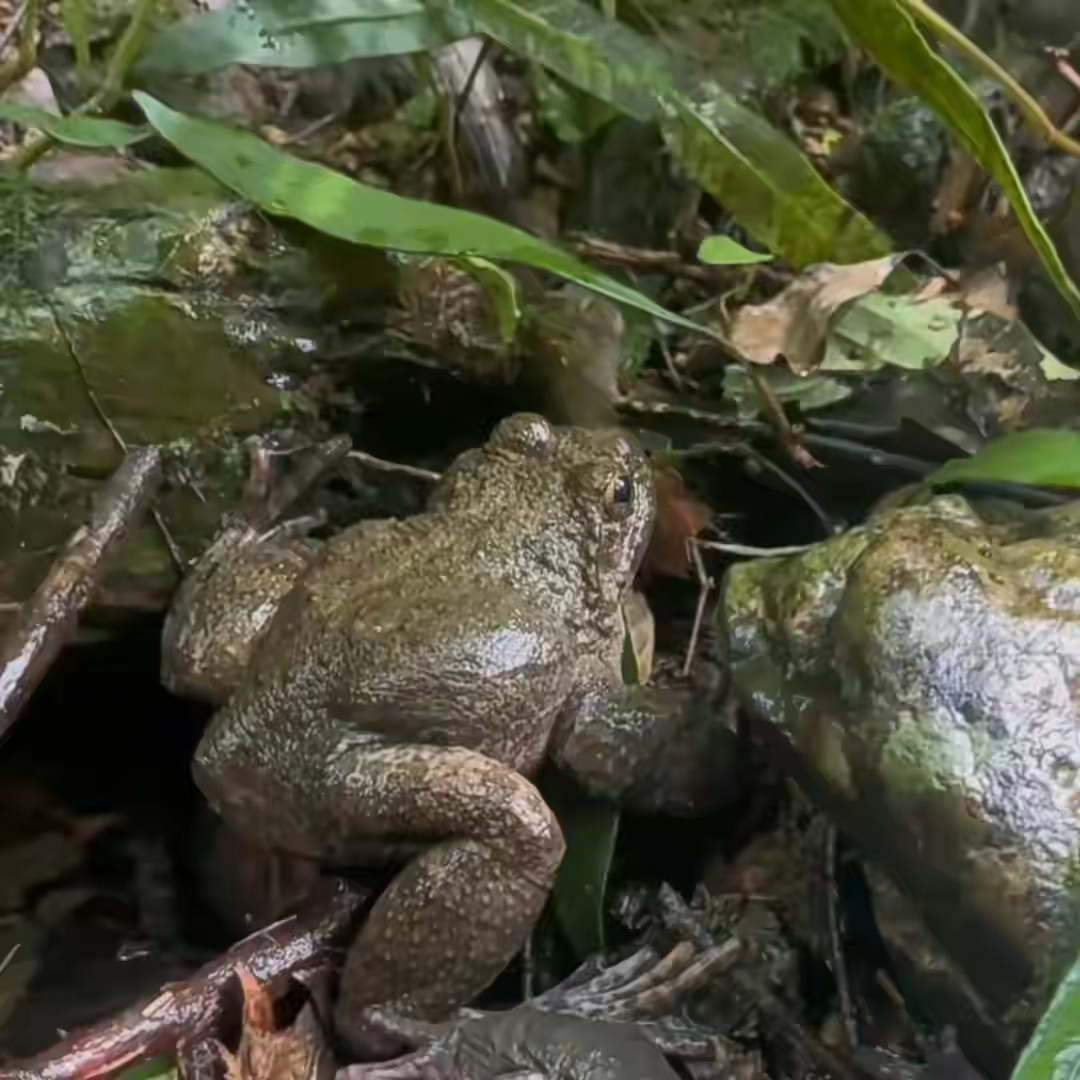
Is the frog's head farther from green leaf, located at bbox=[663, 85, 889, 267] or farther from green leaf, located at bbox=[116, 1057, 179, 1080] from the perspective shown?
green leaf, located at bbox=[116, 1057, 179, 1080]

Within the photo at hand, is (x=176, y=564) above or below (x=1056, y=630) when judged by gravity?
below

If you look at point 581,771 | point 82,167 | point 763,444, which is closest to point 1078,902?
point 581,771

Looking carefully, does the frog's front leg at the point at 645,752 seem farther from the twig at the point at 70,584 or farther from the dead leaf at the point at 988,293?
the dead leaf at the point at 988,293

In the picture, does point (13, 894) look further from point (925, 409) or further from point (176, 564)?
point (925, 409)

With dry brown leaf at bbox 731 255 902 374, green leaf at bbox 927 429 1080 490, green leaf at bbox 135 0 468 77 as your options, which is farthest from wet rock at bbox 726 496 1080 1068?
green leaf at bbox 135 0 468 77

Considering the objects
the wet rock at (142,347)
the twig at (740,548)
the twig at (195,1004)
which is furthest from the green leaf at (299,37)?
the twig at (195,1004)
